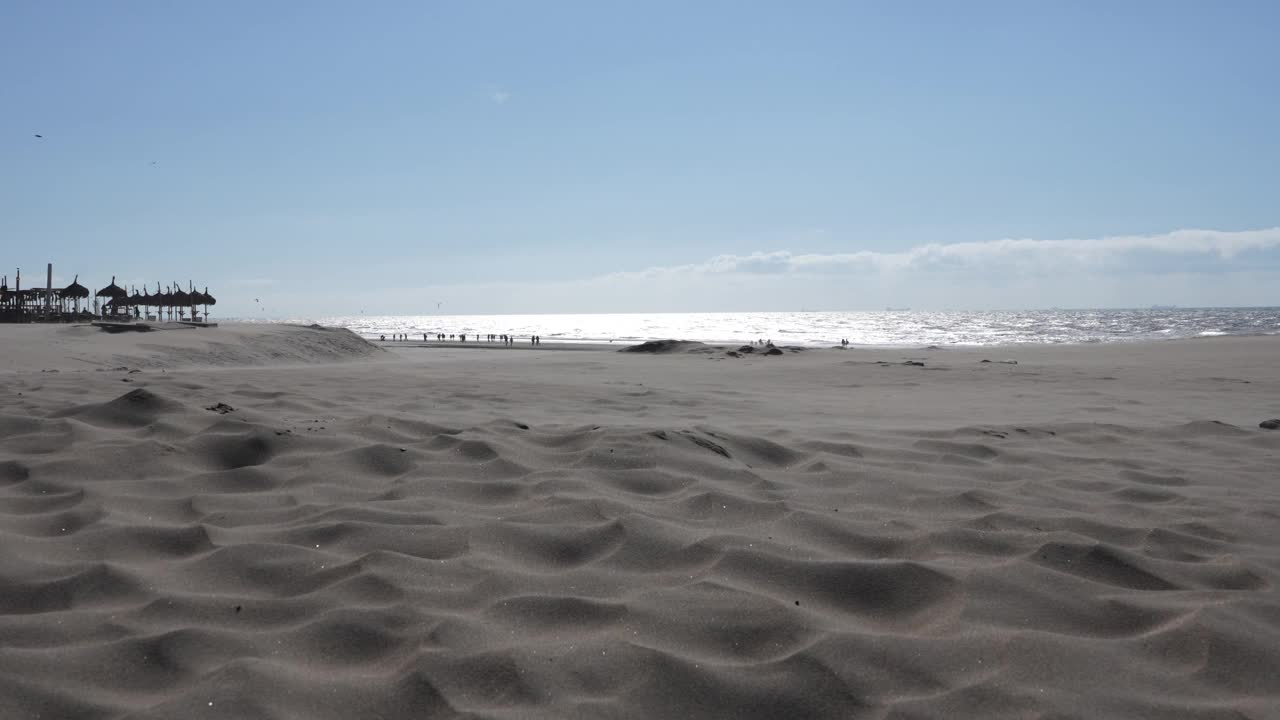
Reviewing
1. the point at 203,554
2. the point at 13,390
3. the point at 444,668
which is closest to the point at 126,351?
the point at 13,390

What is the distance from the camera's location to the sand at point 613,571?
1903 mm

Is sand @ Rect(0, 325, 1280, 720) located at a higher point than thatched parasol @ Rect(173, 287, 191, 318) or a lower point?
lower

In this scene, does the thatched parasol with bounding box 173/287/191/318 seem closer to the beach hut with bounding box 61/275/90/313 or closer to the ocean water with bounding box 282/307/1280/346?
the beach hut with bounding box 61/275/90/313

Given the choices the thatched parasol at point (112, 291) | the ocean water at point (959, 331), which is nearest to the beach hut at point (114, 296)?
the thatched parasol at point (112, 291)

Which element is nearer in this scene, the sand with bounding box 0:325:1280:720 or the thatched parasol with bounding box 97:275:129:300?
the sand with bounding box 0:325:1280:720

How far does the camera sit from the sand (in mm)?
1903

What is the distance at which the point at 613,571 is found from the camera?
8.70 feet

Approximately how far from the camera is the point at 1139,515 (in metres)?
3.44

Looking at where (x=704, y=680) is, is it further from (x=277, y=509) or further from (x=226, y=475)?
(x=226, y=475)

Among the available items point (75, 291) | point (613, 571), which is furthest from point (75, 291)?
point (613, 571)

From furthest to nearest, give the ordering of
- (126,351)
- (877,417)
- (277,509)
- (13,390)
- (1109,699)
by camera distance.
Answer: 1. (126,351)
2. (877,417)
3. (13,390)
4. (277,509)
5. (1109,699)

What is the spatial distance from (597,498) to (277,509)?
4.47ft

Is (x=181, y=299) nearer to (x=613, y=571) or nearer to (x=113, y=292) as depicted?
(x=113, y=292)

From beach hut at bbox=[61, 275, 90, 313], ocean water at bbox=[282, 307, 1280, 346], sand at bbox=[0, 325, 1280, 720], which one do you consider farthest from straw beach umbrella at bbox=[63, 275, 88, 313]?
sand at bbox=[0, 325, 1280, 720]
